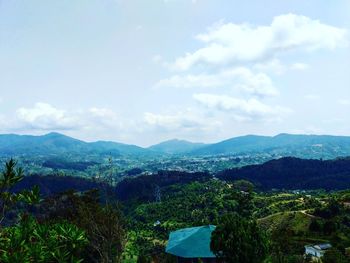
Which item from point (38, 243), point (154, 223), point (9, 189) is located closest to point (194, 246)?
point (38, 243)

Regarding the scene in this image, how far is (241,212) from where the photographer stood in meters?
67.8

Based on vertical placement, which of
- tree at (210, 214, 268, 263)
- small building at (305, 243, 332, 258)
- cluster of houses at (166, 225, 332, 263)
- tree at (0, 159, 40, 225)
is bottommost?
small building at (305, 243, 332, 258)

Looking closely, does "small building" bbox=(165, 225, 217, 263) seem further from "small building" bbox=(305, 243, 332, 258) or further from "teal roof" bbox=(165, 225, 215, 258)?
"small building" bbox=(305, 243, 332, 258)

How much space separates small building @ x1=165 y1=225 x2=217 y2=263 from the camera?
4353 centimetres

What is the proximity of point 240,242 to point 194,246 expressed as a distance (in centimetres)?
1424

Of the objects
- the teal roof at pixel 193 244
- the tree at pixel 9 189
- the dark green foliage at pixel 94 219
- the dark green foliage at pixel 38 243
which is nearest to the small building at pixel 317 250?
the teal roof at pixel 193 244

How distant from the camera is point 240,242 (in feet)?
103

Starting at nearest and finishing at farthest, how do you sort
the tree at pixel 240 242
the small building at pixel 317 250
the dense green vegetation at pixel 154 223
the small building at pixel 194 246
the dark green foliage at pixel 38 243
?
the dark green foliage at pixel 38 243 → the dense green vegetation at pixel 154 223 → the tree at pixel 240 242 → the small building at pixel 194 246 → the small building at pixel 317 250

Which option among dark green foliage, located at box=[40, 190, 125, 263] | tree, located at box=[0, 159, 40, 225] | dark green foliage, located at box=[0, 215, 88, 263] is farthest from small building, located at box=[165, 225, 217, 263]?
tree, located at box=[0, 159, 40, 225]

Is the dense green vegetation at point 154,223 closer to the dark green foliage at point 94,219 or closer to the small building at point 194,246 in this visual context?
the dark green foliage at point 94,219

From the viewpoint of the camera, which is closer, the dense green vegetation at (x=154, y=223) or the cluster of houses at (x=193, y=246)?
the dense green vegetation at (x=154, y=223)

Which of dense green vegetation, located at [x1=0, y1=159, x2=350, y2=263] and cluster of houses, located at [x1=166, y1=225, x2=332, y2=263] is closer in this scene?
dense green vegetation, located at [x1=0, y1=159, x2=350, y2=263]

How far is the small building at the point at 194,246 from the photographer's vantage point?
43.5 metres

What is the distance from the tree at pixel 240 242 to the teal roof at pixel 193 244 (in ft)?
34.3
